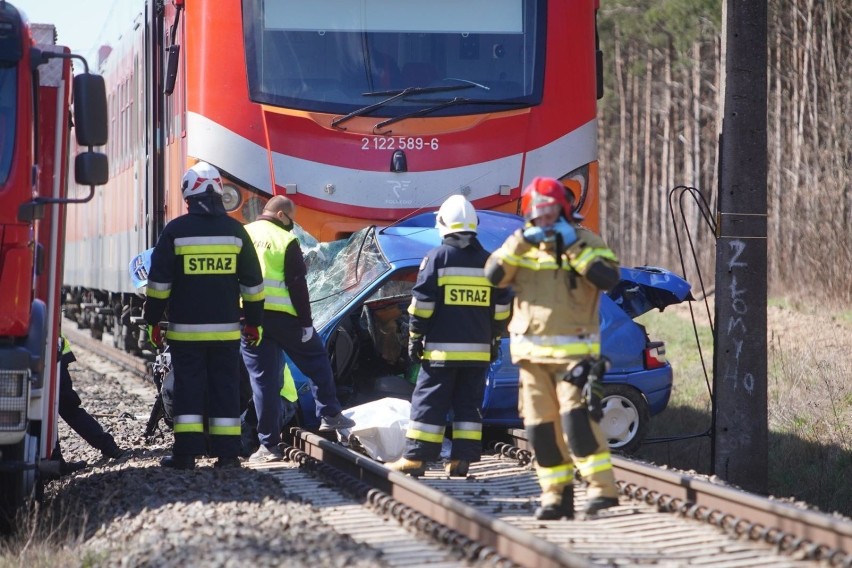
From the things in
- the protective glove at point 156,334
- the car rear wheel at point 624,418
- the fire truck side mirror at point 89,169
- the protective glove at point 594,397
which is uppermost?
the fire truck side mirror at point 89,169

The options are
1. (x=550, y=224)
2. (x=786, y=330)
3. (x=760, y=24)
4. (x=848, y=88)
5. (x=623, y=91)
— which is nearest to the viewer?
(x=550, y=224)

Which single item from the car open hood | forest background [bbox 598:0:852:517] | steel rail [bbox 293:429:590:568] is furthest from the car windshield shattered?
forest background [bbox 598:0:852:517]

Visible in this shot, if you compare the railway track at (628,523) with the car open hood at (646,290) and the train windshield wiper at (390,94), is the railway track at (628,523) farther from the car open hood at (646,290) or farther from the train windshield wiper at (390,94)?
the train windshield wiper at (390,94)

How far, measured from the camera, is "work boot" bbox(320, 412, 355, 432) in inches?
337

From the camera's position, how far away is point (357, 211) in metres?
Answer: 9.97

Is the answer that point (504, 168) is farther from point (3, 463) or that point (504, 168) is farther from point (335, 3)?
point (3, 463)

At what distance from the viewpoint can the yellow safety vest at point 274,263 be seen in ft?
28.1

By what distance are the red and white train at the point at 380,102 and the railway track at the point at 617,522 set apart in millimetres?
2680

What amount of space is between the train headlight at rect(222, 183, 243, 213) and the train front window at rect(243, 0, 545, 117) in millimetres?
700

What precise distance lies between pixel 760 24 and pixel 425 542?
449 centimetres

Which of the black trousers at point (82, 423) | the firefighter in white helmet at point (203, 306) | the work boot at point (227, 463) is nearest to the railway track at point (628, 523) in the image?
the work boot at point (227, 463)

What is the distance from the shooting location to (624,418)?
904cm

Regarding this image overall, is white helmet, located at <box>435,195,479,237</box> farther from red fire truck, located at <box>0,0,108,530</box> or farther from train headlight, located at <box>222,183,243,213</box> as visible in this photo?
train headlight, located at <box>222,183,243,213</box>

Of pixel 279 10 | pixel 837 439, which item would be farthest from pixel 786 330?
pixel 279 10
